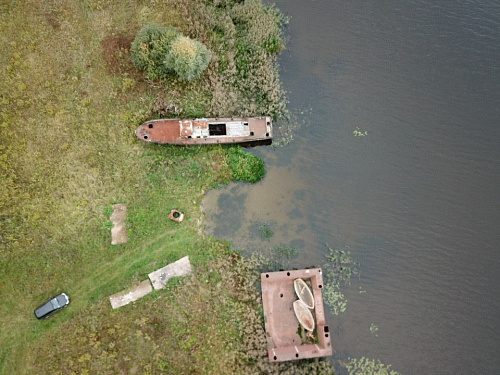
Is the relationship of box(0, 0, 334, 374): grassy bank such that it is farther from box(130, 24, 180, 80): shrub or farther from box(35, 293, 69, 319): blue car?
box(130, 24, 180, 80): shrub

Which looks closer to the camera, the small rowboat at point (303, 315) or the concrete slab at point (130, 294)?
the concrete slab at point (130, 294)

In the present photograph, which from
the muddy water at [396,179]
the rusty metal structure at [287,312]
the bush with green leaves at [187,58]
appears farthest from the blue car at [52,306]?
the bush with green leaves at [187,58]

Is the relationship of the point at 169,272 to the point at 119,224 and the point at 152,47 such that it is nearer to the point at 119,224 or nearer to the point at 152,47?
the point at 119,224

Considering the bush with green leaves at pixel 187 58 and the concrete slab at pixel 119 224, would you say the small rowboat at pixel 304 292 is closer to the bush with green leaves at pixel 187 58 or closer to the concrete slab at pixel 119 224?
the concrete slab at pixel 119 224

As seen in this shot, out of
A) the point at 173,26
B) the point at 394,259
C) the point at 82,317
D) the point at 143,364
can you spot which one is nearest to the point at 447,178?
the point at 394,259

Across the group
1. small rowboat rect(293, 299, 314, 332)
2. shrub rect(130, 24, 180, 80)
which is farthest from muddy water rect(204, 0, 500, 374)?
shrub rect(130, 24, 180, 80)
